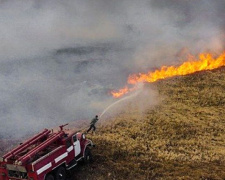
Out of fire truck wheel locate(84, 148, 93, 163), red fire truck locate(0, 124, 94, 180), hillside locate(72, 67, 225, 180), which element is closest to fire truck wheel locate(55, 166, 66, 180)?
red fire truck locate(0, 124, 94, 180)

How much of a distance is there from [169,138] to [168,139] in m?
0.25

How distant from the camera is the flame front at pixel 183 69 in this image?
4075 centimetres

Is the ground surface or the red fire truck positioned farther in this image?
the ground surface

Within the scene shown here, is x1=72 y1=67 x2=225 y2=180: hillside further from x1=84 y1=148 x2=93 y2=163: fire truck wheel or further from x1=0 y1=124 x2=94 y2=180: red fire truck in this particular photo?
x1=0 y1=124 x2=94 y2=180: red fire truck

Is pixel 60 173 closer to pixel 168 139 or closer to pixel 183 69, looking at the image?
pixel 168 139

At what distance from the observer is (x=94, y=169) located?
71.4ft

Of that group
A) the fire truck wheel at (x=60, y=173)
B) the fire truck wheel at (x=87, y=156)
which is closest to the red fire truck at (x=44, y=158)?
the fire truck wheel at (x=60, y=173)

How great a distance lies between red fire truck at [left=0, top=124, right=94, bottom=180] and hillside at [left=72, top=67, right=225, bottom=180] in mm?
1639

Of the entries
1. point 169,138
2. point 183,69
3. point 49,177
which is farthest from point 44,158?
point 183,69

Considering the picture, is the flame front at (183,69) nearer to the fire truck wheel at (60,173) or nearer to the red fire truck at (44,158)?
the red fire truck at (44,158)

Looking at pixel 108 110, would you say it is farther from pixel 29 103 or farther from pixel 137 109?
pixel 29 103

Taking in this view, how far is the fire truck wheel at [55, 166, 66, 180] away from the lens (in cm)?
1948

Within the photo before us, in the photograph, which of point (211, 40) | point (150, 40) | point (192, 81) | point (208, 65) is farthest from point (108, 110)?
point (150, 40)

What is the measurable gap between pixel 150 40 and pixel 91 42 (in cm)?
1024
